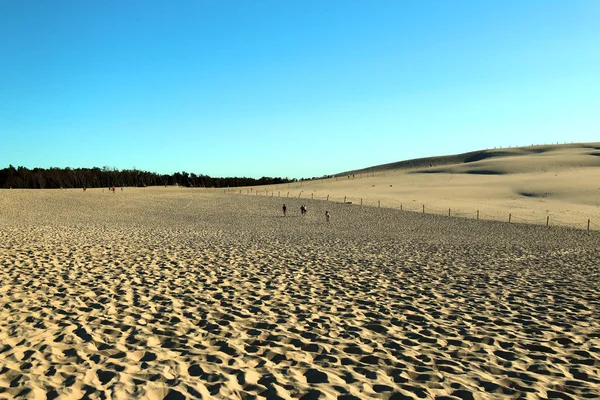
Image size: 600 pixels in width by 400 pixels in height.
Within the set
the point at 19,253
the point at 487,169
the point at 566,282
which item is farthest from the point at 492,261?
the point at 487,169

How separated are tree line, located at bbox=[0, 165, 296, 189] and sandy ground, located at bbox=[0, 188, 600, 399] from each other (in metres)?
97.2

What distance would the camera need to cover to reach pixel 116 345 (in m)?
5.86

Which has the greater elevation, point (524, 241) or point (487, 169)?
point (487, 169)

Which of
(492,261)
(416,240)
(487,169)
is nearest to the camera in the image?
(492,261)

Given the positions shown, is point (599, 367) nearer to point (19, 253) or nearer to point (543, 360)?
point (543, 360)

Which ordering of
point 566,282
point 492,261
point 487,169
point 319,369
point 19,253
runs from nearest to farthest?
point 319,369 → point 566,282 → point 19,253 → point 492,261 → point 487,169

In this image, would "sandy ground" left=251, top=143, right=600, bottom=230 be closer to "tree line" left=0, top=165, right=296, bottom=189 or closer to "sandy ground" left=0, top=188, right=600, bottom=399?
"sandy ground" left=0, top=188, right=600, bottom=399

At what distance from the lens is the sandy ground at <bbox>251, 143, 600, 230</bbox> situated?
4172 cm

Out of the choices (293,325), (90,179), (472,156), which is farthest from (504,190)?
(90,179)

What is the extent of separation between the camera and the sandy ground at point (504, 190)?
137 feet

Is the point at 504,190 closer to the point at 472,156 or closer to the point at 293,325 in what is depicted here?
the point at 293,325

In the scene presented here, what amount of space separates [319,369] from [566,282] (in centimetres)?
864

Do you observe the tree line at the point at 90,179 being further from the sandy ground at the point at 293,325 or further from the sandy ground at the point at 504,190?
the sandy ground at the point at 293,325

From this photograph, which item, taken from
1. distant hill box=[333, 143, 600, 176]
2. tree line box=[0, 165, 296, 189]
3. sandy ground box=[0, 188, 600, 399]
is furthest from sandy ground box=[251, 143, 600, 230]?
tree line box=[0, 165, 296, 189]
